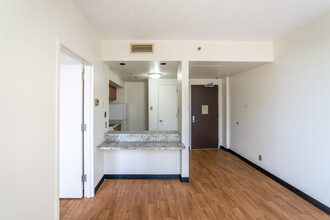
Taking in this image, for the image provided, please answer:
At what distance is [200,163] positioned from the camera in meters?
3.82

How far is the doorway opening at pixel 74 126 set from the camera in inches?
93.1

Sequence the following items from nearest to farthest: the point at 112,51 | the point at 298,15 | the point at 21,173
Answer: the point at 21,173 → the point at 298,15 → the point at 112,51

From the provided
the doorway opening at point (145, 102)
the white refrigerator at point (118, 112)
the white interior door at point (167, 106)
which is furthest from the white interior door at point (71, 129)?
the white refrigerator at point (118, 112)

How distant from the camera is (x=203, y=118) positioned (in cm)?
507

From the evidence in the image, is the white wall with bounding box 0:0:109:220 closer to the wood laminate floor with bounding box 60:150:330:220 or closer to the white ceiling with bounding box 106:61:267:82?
the wood laminate floor with bounding box 60:150:330:220

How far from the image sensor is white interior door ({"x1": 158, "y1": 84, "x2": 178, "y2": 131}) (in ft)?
16.1

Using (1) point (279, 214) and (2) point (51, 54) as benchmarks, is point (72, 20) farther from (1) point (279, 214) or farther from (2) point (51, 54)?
(1) point (279, 214)

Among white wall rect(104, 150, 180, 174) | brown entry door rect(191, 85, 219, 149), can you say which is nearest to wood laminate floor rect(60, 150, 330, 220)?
white wall rect(104, 150, 180, 174)

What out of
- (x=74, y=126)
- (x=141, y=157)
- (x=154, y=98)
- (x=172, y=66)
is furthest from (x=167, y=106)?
(x=74, y=126)

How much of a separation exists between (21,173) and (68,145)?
138 cm

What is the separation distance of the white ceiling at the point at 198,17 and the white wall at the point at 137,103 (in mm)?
2915

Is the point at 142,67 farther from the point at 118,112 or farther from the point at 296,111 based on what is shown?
the point at 296,111

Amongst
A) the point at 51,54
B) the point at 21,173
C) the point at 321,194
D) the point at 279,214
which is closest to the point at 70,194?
the point at 21,173

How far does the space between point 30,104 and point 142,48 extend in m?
2.05
